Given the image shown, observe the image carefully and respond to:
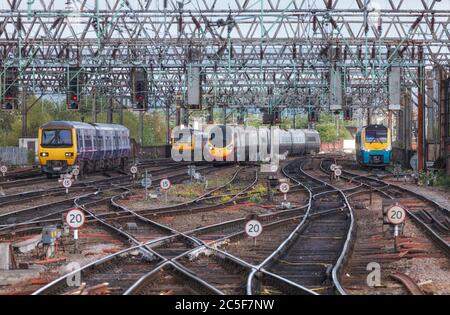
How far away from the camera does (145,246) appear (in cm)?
1617

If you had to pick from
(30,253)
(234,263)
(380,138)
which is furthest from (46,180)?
(234,263)

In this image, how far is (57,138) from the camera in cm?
4066

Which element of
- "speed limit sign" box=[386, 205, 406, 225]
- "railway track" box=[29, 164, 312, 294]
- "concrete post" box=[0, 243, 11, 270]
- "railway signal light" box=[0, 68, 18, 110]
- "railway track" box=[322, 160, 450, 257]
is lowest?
"railway track" box=[322, 160, 450, 257]

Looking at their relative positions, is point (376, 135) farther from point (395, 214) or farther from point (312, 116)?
point (395, 214)

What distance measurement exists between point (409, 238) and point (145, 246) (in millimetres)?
5484

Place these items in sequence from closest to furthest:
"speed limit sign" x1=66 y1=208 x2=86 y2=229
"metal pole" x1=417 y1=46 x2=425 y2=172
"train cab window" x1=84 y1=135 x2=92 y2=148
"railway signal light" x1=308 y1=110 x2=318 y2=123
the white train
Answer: "speed limit sign" x1=66 y1=208 x2=86 y2=229 → "metal pole" x1=417 y1=46 x2=425 y2=172 → "train cab window" x1=84 y1=135 x2=92 y2=148 → the white train → "railway signal light" x1=308 y1=110 x2=318 y2=123

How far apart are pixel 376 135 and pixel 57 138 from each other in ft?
64.4

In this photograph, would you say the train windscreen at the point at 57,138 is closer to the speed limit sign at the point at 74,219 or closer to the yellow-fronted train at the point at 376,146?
the yellow-fronted train at the point at 376,146


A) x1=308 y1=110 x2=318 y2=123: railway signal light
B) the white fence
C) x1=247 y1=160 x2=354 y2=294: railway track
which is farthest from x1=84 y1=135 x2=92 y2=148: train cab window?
x1=308 y1=110 x2=318 y2=123: railway signal light

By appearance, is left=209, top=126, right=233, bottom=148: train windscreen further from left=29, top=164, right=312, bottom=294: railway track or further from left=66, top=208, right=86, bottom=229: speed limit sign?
left=66, top=208, right=86, bottom=229: speed limit sign

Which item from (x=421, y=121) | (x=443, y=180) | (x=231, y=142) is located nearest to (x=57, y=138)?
(x=231, y=142)

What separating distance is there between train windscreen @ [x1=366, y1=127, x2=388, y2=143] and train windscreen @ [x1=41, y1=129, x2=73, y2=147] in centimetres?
1890

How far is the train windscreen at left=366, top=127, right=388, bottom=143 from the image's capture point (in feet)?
170

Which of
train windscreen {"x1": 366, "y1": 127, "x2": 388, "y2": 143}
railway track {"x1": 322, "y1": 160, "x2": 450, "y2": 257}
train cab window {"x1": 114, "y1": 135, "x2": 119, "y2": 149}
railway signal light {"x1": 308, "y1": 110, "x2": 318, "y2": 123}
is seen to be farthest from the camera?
railway signal light {"x1": 308, "y1": 110, "x2": 318, "y2": 123}
